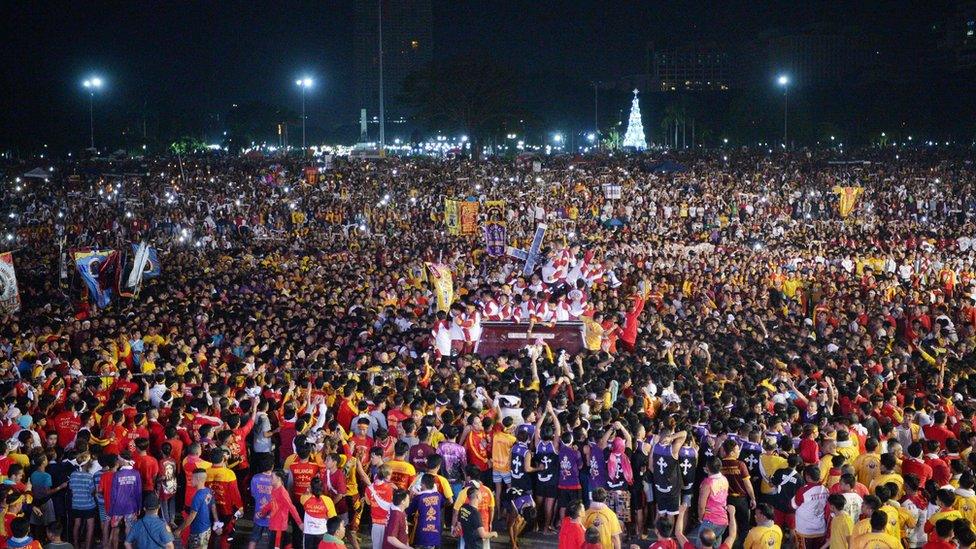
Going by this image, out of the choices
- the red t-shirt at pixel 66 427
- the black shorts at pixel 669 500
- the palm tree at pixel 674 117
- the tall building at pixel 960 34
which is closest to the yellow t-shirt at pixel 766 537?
the black shorts at pixel 669 500

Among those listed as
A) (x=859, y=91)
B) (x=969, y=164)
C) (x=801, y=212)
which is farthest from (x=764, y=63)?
(x=801, y=212)

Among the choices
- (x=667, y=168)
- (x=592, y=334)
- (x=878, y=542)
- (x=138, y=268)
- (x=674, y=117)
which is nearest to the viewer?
(x=878, y=542)

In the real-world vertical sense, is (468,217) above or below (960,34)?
below

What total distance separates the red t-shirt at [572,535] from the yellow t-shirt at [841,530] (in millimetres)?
1933

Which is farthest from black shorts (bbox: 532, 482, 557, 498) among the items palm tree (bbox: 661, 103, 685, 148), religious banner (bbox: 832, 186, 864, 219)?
palm tree (bbox: 661, 103, 685, 148)

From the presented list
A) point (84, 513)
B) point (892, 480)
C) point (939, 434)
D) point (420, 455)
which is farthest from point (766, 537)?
point (84, 513)

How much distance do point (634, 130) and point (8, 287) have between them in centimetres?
11895

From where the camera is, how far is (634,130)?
130m

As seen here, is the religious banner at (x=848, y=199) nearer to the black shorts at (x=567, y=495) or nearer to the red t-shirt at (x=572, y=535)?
the black shorts at (x=567, y=495)

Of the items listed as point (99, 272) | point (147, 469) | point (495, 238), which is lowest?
point (147, 469)

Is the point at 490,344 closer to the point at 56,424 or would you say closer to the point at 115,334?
the point at 115,334

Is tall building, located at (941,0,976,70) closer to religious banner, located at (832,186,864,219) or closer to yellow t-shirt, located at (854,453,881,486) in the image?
religious banner, located at (832,186,864,219)

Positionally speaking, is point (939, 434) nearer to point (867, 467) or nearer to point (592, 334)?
point (867, 467)

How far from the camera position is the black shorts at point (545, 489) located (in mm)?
9375
